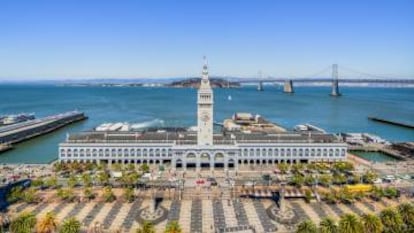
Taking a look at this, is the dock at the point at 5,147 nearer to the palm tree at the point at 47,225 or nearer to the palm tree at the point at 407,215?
the palm tree at the point at 47,225

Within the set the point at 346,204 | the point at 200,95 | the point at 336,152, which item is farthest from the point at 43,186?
the point at 336,152

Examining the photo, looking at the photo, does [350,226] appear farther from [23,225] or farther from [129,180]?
[23,225]

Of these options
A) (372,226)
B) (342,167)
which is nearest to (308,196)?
(372,226)

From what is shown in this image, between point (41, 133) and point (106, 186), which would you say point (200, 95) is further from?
point (41, 133)

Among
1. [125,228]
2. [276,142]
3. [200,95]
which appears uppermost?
[200,95]

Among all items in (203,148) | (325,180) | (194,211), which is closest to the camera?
(194,211)

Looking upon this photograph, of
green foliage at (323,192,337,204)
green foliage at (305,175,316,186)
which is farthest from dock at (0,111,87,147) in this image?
green foliage at (323,192,337,204)

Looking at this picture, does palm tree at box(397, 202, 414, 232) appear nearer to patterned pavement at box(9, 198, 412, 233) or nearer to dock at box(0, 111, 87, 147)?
patterned pavement at box(9, 198, 412, 233)

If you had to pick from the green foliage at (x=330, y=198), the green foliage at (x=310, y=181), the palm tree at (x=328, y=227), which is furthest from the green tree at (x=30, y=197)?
the green foliage at (x=330, y=198)
